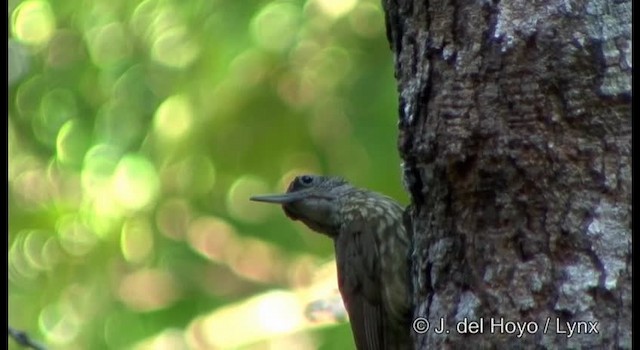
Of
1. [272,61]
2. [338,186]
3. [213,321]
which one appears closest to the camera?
[338,186]

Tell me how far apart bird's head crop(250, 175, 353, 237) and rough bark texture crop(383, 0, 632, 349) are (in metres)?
1.46

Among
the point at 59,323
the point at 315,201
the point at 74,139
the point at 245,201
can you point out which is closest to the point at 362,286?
the point at 315,201

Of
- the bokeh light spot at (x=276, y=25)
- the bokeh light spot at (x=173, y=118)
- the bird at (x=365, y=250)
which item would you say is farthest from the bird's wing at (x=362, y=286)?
the bokeh light spot at (x=173, y=118)

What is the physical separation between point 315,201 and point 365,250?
38cm

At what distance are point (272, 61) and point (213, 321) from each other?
1.49 metres

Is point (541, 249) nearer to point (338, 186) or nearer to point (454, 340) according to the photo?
point (454, 340)

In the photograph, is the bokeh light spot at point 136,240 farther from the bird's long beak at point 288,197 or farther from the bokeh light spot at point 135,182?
the bird's long beak at point 288,197

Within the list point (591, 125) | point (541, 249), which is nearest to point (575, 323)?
point (541, 249)

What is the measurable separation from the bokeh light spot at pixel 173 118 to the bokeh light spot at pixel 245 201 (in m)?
0.39

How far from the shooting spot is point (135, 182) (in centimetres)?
712

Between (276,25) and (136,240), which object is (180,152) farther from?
(276,25)

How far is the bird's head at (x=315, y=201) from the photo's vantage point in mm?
5008

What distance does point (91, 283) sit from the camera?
7336 mm

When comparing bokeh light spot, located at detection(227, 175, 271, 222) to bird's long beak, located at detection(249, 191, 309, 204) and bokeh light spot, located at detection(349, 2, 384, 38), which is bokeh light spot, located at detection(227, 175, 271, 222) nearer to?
bokeh light spot, located at detection(349, 2, 384, 38)
